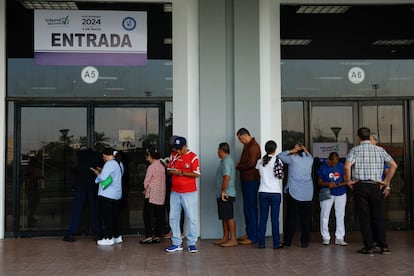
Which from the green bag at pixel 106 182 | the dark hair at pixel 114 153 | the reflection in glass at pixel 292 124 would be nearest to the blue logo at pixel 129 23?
the dark hair at pixel 114 153

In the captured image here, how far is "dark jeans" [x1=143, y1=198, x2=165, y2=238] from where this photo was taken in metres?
8.41

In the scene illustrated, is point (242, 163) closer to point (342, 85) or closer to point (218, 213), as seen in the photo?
point (218, 213)

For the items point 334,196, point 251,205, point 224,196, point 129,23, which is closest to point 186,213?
point 224,196

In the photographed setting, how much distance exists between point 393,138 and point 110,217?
556cm

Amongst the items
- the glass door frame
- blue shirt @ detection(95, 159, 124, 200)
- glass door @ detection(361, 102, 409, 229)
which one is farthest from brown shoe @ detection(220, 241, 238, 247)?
glass door @ detection(361, 102, 409, 229)

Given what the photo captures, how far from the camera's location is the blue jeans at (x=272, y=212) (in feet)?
25.5

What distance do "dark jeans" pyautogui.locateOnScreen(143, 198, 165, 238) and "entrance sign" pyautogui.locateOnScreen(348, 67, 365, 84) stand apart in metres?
4.40

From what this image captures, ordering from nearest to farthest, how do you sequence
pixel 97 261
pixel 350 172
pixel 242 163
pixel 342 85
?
1. pixel 97 261
2. pixel 350 172
3. pixel 242 163
4. pixel 342 85

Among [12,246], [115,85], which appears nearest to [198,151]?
[115,85]

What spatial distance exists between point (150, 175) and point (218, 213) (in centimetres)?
127

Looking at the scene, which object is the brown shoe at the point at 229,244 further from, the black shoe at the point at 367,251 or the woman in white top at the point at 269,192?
the black shoe at the point at 367,251

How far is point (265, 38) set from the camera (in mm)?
9047

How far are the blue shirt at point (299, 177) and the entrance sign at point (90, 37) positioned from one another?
335 centimetres

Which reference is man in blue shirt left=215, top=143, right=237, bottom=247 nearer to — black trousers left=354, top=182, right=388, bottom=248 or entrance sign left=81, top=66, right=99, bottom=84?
black trousers left=354, top=182, right=388, bottom=248
